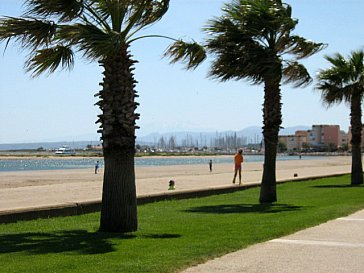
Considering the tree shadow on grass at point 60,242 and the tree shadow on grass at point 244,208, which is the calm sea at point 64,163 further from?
the tree shadow on grass at point 60,242

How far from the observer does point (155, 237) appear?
920 centimetres

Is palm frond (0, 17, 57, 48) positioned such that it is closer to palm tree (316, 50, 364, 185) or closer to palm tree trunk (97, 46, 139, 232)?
palm tree trunk (97, 46, 139, 232)

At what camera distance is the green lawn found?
277 inches

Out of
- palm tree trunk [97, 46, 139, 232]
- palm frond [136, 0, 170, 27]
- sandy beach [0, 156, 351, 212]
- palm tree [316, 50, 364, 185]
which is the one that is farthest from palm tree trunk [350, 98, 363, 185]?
palm tree trunk [97, 46, 139, 232]

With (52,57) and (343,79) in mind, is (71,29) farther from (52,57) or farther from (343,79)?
(343,79)

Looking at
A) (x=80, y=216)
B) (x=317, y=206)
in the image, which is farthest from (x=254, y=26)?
(x=80, y=216)

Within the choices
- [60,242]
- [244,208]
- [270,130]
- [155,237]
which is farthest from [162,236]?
[270,130]

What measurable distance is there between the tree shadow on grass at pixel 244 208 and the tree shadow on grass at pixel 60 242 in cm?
436

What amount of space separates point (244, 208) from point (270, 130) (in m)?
2.62

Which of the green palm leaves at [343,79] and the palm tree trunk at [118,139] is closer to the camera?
the palm tree trunk at [118,139]

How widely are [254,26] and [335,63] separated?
8.94 meters

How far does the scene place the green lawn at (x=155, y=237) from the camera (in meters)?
7.04

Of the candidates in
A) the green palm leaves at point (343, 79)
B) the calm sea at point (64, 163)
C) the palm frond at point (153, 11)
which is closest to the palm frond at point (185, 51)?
the palm frond at point (153, 11)

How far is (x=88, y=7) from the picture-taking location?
9.38m
